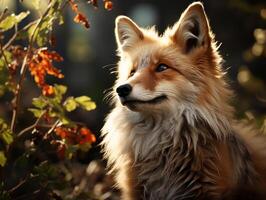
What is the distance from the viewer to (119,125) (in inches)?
217

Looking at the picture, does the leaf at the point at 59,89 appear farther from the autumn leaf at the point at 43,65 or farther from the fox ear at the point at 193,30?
the fox ear at the point at 193,30

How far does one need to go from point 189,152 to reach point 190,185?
0.87ft

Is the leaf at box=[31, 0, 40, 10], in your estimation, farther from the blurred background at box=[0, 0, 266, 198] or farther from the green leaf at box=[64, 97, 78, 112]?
the green leaf at box=[64, 97, 78, 112]

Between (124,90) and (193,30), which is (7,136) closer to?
(124,90)

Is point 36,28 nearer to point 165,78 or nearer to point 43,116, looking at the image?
point 43,116

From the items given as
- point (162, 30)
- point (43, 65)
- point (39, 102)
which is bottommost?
point (162, 30)

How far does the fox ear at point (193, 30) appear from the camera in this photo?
17.1ft

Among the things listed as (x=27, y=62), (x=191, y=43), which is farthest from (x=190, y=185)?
(x=27, y=62)

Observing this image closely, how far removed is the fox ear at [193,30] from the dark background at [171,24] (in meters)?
0.91

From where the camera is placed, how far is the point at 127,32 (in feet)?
19.3

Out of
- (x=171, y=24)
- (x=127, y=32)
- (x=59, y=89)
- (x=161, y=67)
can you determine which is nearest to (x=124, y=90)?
(x=161, y=67)

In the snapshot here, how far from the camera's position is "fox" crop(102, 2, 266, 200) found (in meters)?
5.00

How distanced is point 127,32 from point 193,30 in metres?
0.76

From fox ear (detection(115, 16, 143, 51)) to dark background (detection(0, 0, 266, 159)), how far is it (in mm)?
295
